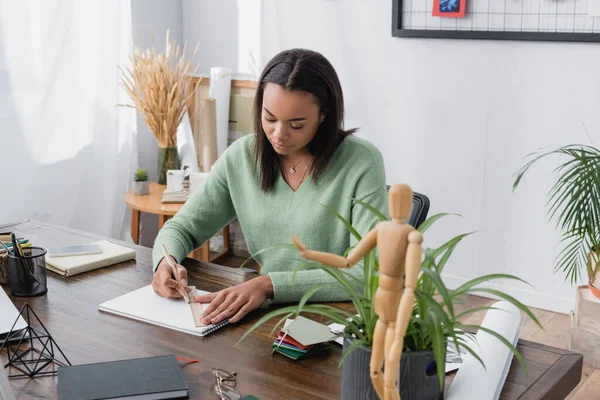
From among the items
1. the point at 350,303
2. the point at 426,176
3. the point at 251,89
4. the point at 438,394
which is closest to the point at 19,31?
the point at 251,89

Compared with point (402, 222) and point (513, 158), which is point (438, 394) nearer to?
point (402, 222)

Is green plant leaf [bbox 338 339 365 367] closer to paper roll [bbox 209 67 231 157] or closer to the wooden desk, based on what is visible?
the wooden desk

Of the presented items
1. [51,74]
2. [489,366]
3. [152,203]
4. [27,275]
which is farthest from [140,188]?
[489,366]

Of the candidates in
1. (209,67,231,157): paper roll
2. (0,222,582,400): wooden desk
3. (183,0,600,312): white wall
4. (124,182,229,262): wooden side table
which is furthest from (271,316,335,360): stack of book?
(209,67,231,157): paper roll

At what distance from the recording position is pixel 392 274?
102cm

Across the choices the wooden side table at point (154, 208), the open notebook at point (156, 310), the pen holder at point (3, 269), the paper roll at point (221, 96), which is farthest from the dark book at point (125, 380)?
the paper roll at point (221, 96)

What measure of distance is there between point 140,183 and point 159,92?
43 cm

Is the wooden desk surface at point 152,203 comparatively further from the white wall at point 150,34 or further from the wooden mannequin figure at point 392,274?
the wooden mannequin figure at point 392,274

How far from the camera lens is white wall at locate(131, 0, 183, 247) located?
154 inches

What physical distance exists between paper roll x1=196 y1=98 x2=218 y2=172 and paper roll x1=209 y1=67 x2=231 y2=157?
0.14 m

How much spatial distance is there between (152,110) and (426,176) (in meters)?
1.31

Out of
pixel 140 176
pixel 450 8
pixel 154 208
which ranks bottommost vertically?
pixel 154 208

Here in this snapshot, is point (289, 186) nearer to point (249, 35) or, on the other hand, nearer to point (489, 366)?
point (489, 366)

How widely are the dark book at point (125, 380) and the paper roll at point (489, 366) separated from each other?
476 millimetres
